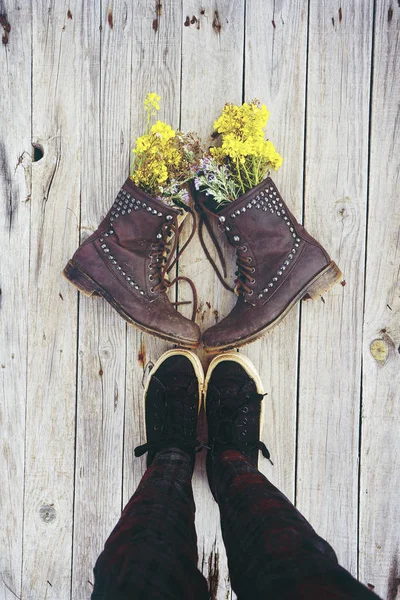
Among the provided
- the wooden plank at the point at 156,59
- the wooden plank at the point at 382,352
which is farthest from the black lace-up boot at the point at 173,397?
the wooden plank at the point at 156,59

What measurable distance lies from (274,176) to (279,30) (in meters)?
0.42

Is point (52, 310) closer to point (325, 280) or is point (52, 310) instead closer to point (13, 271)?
point (13, 271)

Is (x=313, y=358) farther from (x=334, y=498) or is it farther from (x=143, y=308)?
(x=143, y=308)

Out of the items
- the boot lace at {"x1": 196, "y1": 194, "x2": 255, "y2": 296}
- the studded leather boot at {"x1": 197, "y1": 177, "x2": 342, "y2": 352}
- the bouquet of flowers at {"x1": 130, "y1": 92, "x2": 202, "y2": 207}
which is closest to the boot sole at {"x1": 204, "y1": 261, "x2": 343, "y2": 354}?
the studded leather boot at {"x1": 197, "y1": 177, "x2": 342, "y2": 352}

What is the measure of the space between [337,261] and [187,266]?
45 centimetres

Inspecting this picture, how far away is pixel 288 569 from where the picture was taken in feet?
2.06

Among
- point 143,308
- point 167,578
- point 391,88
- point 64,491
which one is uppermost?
point 391,88

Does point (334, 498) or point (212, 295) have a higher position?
point (212, 295)

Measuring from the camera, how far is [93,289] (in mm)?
1153

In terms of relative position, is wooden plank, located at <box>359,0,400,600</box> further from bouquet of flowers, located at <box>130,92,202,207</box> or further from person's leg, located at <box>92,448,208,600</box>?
person's leg, located at <box>92,448,208,600</box>

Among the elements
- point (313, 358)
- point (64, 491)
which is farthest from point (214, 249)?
point (64, 491)

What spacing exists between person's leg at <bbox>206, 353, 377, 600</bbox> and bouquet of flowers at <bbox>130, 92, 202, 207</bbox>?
1.68ft

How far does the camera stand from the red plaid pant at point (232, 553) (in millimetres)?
613

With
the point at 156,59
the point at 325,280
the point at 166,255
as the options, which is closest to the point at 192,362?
the point at 166,255
